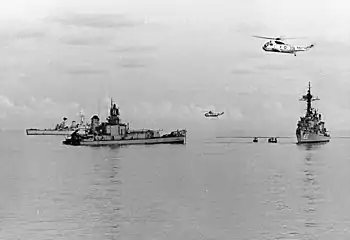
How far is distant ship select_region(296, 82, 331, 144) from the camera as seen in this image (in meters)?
109

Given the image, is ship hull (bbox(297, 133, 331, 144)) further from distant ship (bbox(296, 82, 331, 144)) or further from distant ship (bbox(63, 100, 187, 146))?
distant ship (bbox(63, 100, 187, 146))

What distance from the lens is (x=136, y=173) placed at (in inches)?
2128

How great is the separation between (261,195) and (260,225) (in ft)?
35.0

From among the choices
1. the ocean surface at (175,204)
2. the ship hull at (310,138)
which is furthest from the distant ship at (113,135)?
the ocean surface at (175,204)

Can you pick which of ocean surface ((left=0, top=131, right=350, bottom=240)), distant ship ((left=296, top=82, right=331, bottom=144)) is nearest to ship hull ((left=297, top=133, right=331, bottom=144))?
distant ship ((left=296, top=82, right=331, bottom=144))

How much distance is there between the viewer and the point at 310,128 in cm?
11181

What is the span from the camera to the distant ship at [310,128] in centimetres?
10894

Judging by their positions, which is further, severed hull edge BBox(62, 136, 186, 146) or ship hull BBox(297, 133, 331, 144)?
ship hull BBox(297, 133, 331, 144)

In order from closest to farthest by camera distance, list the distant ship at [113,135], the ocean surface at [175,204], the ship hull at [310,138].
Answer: the ocean surface at [175,204] → the distant ship at [113,135] → the ship hull at [310,138]

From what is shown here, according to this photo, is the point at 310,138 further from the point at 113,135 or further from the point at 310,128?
the point at 113,135

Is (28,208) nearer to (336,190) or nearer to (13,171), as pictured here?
(336,190)

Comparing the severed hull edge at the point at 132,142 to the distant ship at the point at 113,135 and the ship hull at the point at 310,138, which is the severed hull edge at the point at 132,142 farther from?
the ship hull at the point at 310,138

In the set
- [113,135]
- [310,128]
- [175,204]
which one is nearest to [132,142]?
[113,135]

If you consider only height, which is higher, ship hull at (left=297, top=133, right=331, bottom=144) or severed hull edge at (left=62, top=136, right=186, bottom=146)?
ship hull at (left=297, top=133, right=331, bottom=144)
